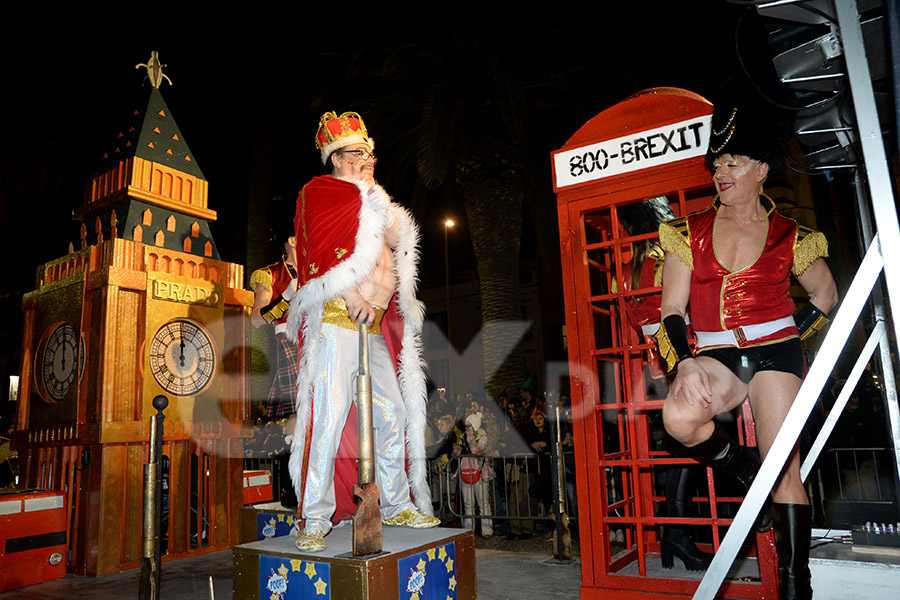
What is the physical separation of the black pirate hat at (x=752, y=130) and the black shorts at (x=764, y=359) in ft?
3.17

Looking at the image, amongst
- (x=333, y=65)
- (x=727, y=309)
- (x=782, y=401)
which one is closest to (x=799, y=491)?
(x=782, y=401)

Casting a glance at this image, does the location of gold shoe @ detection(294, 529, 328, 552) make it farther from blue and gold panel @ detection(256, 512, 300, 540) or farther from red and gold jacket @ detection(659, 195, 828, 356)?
Answer: red and gold jacket @ detection(659, 195, 828, 356)

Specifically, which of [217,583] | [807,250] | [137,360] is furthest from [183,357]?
[807,250]

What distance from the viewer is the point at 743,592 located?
360cm

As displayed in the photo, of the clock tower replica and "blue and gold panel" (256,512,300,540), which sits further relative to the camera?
the clock tower replica

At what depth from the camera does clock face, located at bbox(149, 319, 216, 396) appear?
6.20 meters

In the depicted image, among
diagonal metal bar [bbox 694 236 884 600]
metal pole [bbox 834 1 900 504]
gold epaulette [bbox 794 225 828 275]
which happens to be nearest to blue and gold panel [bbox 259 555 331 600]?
diagonal metal bar [bbox 694 236 884 600]

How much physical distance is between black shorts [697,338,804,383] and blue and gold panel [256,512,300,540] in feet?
11.9

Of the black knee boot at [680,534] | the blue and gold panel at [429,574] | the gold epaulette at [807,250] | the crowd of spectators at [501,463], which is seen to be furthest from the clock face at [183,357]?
the gold epaulette at [807,250]

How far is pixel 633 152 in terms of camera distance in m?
4.07

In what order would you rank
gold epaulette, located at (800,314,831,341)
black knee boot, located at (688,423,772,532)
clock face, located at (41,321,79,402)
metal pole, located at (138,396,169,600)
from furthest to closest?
clock face, located at (41,321,79,402) → metal pole, located at (138,396,169,600) → gold epaulette, located at (800,314,831,341) → black knee boot, located at (688,423,772,532)

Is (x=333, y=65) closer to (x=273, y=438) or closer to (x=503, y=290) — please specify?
(x=503, y=290)

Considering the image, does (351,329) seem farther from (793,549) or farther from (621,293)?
(793,549)

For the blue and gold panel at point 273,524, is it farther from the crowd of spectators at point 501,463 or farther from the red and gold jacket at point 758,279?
the red and gold jacket at point 758,279
